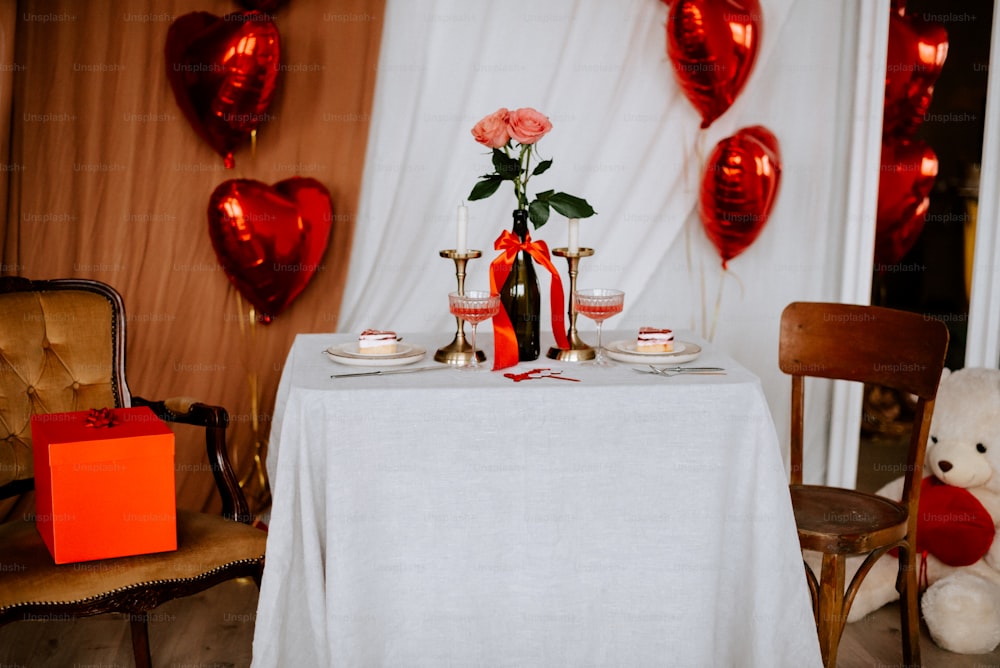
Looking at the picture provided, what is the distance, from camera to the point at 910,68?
9.68 ft

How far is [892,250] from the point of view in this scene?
3.11 meters

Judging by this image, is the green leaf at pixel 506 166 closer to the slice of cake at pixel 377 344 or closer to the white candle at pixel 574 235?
the white candle at pixel 574 235

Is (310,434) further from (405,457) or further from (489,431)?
(489,431)

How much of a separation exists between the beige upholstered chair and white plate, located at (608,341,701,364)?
1.41ft

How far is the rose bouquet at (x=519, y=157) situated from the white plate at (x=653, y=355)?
293 mm

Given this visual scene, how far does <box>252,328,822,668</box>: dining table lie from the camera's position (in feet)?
5.76

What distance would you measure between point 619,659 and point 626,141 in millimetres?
1704

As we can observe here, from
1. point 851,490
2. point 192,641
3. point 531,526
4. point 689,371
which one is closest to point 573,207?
point 689,371

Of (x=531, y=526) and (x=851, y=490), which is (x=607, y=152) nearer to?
(x=851, y=490)

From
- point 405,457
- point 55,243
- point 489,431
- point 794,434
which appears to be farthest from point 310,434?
point 55,243

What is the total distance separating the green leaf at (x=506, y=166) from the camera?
1.95 m

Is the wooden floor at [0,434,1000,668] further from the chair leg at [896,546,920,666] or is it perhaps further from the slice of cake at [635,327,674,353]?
the slice of cake at [635,327,674,353]

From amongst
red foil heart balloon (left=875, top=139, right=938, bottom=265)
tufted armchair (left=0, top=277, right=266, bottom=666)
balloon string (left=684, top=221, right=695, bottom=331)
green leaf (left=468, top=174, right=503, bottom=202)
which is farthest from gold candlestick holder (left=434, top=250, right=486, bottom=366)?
red foil heart balloon (left=875, top=139, right=938, bottom=265)

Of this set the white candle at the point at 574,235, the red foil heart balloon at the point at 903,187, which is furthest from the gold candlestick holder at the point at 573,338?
the red foil heart balloon at the point at 903,187
